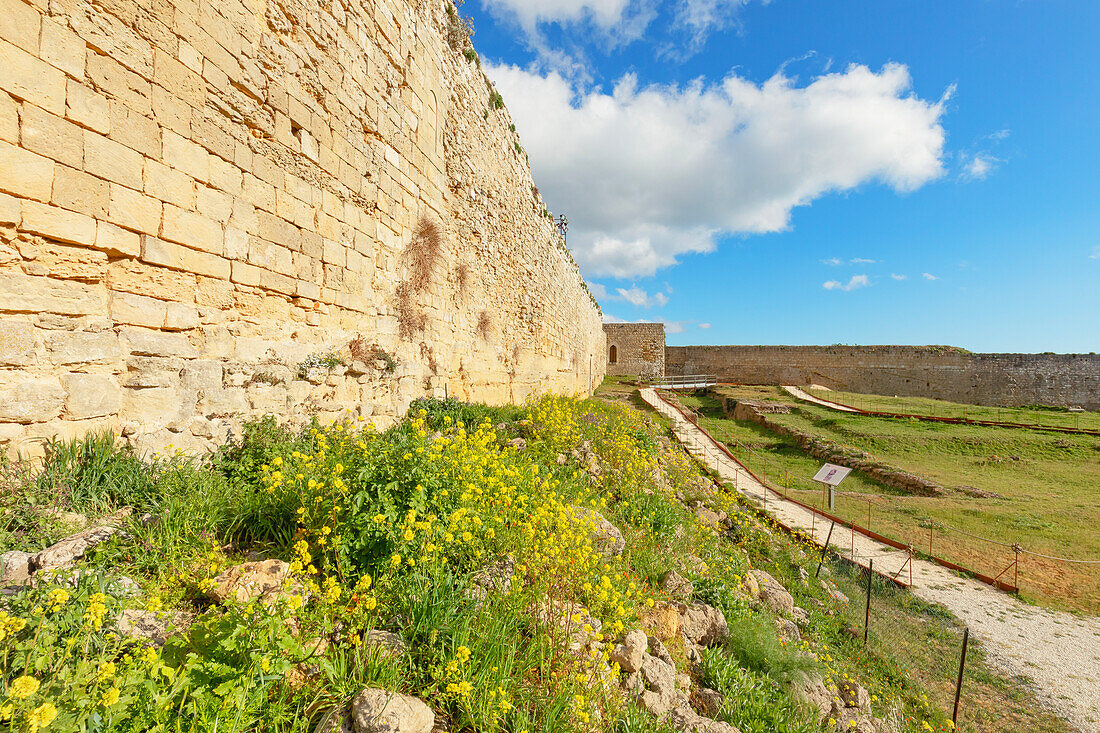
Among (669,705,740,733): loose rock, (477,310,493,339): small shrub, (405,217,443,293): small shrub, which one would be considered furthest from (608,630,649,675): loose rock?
(477,310,493,339): small shrub

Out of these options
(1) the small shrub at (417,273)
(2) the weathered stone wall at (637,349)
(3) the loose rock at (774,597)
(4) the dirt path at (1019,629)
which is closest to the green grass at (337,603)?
(3) the loose rock at (774,597)

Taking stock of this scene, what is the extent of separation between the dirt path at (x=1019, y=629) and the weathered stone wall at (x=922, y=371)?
3034 centimetres

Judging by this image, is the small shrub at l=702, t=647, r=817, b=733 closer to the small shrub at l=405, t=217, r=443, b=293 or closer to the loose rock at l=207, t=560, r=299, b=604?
the loose rock at l=207, t=560, r=299, b=604

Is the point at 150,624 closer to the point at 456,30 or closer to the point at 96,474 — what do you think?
the point at 96,474

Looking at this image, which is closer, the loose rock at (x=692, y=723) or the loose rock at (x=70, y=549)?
the loose rock at (x=70, y=549)

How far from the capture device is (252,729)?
1.80 m

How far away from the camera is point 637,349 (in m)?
42.8

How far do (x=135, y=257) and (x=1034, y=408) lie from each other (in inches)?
1711

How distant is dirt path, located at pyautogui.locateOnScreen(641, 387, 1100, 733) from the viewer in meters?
5.92

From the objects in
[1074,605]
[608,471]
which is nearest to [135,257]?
[608,471]

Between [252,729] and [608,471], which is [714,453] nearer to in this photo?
[608,471]

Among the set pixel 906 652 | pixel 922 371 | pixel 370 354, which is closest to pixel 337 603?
pixel 370 354

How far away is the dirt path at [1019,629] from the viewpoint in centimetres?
592

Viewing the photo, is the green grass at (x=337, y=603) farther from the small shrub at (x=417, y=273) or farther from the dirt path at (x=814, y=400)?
the dirt path at (x=814, y=400)
